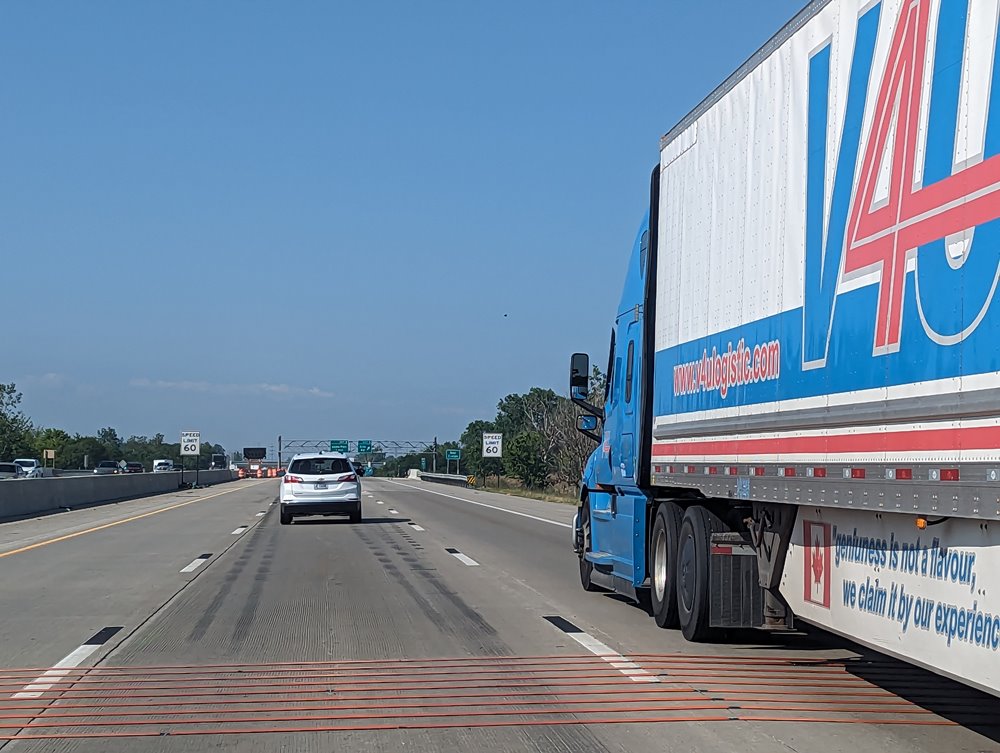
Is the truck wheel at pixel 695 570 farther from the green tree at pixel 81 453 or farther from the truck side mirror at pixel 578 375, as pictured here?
the green tree at pixel 81 453

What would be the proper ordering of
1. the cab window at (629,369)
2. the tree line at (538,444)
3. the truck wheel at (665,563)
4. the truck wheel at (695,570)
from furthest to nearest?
the tree line at (538,444), the cab window at (629,369), the truck wheel at (665,563), the truck wheel at (695,570)

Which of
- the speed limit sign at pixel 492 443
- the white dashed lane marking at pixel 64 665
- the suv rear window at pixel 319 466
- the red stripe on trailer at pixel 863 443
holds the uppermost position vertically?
the speed limit sign at pixel 492 443

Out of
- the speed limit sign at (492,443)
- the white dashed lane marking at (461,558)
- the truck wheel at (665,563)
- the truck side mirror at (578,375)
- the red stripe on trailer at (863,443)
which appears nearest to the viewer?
the red stripe on trailer at (863,443)

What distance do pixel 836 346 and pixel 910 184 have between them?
120 cm

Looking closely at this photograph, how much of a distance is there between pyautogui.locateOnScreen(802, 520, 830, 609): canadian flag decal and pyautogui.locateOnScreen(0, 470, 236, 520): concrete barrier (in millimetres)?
27625

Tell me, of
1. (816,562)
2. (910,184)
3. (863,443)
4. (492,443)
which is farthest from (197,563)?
(492,443)

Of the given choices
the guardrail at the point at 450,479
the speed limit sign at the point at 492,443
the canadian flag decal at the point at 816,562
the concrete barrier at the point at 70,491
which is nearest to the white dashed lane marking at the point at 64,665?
the canadian flag decal at the point at 816,562

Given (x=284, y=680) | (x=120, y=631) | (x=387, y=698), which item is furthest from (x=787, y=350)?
(x=120, y=631)

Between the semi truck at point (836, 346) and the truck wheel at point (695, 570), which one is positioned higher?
the semi truck at point (836, 346)

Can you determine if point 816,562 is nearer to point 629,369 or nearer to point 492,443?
point 629,369

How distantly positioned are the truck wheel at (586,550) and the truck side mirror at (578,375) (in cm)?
136

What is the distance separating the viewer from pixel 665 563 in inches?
443

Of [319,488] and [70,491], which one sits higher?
[319,488]

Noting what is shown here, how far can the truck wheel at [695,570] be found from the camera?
9898 millimetres
